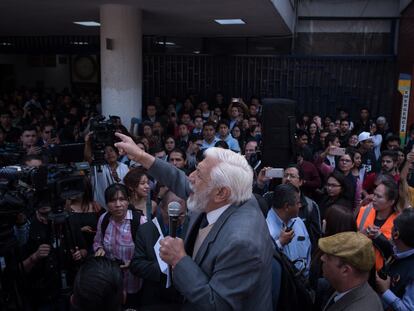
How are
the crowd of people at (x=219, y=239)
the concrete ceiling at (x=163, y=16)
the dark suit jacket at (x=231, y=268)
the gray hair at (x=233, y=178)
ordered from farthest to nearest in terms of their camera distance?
the concrete ceiling at (x=163, y=16)
the gray hair at (x=233, y=178)
the crowd of people at (x=219, y=239)
the dark suit jacket at (x=231, y=268)

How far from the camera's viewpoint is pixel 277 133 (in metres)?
4.60

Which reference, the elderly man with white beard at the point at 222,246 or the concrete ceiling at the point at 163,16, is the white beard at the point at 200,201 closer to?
the elderly man with white beard at the point at 222,246

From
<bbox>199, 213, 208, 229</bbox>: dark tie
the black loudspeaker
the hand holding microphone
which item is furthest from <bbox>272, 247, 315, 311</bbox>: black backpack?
the black loudspeaker

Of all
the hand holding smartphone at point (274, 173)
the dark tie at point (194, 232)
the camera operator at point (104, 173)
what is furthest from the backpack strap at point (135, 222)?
the dark tie at point (194, 232)

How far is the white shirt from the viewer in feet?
6.42

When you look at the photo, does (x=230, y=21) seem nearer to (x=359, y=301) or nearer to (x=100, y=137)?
(x=100, y=137)

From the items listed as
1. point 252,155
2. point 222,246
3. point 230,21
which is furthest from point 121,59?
point 222,246

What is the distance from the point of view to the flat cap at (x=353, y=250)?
6.95ft

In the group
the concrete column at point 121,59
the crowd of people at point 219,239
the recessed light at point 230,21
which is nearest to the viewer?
the crowd of people at point 219,239

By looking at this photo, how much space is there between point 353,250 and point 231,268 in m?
0.74

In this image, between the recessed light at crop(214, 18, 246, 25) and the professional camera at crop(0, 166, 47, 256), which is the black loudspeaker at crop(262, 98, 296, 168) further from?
the recessed light at crop(214, 18, 246, 25)

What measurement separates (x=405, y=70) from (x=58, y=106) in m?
8.95

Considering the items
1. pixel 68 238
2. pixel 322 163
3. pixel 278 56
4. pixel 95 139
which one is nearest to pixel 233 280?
pixel 68 238

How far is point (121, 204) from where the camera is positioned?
340 cm
